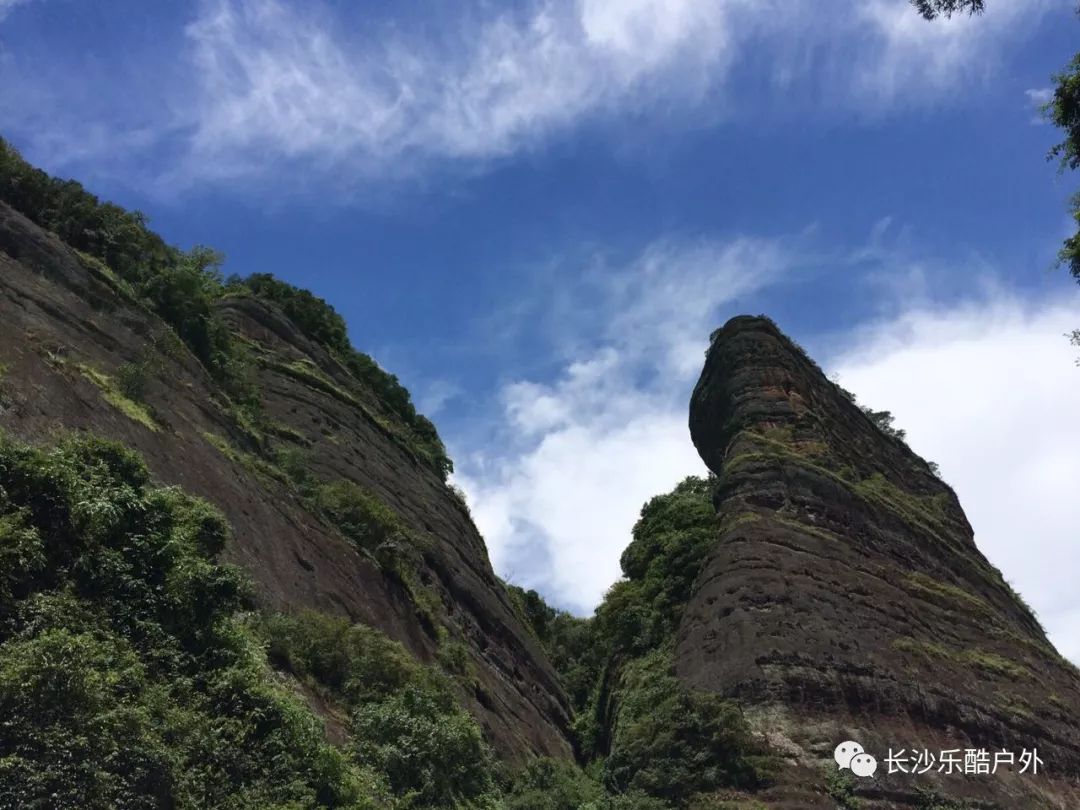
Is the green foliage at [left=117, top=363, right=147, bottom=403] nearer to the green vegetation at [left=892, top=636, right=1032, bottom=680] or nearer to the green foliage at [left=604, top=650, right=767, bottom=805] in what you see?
the green foliage at [left=604, top=650, right=767, bottom=805]

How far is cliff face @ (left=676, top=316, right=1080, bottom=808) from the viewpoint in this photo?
78.7 ft

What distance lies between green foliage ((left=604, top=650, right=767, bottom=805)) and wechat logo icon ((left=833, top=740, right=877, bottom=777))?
227 centimetres

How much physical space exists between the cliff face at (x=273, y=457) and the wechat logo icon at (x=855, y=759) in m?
8.48

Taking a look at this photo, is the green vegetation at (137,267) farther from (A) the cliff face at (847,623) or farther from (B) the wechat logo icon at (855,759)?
(B) the wechat logo icon at (855,759)

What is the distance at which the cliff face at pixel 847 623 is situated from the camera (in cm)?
2398

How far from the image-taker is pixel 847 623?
28.0 metres

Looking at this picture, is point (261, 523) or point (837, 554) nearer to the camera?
point (261, 523)

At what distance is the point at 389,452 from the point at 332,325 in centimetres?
1411

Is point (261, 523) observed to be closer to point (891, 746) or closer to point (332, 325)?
point (891, 746)

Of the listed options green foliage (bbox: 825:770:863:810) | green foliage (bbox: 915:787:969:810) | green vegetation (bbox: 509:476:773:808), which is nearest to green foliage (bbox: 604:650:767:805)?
green vegetation (bbox: 509:476:773:808)

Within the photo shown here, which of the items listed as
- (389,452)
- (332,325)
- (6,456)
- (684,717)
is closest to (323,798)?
(6,456)

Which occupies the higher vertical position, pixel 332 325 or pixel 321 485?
pixel 332 325

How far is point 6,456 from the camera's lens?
1102cm

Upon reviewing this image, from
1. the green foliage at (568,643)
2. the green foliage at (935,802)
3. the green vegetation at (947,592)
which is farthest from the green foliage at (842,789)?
the green foliage at (568,643)
